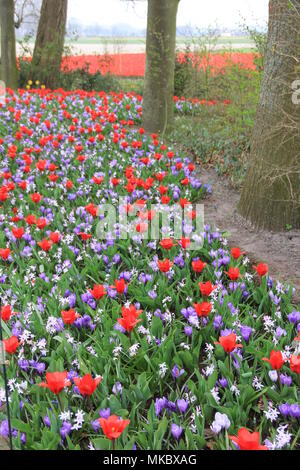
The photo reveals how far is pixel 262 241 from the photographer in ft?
15.3

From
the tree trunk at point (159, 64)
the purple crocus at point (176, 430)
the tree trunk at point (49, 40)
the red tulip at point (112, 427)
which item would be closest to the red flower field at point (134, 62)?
the tree trunk at point (159, 64)

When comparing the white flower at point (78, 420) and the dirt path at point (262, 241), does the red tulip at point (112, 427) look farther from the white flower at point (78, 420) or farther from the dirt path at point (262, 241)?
the dirt path at point (262, 241)

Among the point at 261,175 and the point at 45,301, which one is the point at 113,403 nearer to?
the point at 45,301

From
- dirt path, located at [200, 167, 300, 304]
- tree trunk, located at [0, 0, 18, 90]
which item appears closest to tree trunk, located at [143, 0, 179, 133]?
dirt path, located at [200, 167, 300, 304]

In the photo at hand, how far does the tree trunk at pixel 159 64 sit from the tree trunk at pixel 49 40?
5693 mm

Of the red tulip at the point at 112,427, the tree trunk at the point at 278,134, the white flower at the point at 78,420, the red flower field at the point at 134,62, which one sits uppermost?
the red flower field at the point at 134,62

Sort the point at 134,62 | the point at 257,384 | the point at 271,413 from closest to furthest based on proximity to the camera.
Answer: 1. the point at 271,413
2. the point at 257,384
3. the point at 134,62

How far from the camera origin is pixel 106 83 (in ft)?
48.4

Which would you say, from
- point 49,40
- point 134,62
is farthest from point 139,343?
point 134,62

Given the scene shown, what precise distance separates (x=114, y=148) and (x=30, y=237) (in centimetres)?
315

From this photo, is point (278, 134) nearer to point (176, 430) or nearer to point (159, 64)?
point (176, 430)

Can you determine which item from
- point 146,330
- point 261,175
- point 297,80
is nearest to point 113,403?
point 146,330

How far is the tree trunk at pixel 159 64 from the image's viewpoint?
8031mm

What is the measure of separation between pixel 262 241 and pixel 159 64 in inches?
185
